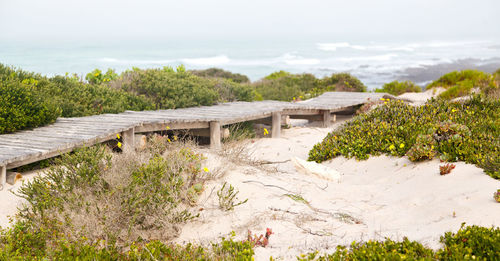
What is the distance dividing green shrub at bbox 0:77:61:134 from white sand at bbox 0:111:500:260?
2.37 meters

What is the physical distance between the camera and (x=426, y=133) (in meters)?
8.21

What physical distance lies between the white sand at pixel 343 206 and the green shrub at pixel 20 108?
2.37m

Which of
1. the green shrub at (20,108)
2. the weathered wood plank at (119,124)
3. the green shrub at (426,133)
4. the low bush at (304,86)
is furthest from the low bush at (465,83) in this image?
the green shrub at (20,108)

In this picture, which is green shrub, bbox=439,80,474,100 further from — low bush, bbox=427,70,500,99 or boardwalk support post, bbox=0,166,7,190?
boardwalk support post, bbox=0,166,7,190

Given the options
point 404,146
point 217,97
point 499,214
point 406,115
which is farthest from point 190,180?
point 217,97

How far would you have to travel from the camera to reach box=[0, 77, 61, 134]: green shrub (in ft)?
27.2

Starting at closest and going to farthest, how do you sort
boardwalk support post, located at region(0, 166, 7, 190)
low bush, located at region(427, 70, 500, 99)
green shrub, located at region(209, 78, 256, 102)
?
boardwalk support post, located at region(0, 166, 7, 190), green shrub, located at region(209, 78, 256, 102), low bush, located at region(427, 70, 500, 99)

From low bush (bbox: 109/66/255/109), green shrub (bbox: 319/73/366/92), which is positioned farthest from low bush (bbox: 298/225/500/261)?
green shrub (bbox: 319/73/366/92)

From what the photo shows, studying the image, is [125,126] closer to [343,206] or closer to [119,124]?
[119,124]

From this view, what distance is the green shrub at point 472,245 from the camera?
4.17m

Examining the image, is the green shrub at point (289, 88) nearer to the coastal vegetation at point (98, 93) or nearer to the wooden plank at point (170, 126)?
the coastal vegetation at point (98, 93)

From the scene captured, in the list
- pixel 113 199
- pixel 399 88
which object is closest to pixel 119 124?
pixel 113 199

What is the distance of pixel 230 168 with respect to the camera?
693cm

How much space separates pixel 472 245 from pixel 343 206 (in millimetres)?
2168
